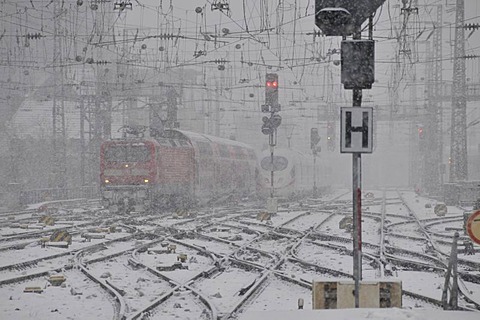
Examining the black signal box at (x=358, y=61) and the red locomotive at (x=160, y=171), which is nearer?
the black signal box at (x=358, y=61)

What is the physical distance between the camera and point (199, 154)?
89.6 feet

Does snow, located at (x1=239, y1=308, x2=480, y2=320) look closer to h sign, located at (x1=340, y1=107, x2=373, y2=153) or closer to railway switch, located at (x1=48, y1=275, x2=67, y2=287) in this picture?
h sign, located at (x1=340, y1=107, x2=373, y2=153)

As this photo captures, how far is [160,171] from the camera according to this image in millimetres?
24188

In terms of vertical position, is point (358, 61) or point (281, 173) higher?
point (358, 61)

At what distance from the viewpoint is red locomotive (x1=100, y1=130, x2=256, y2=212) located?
931 inches

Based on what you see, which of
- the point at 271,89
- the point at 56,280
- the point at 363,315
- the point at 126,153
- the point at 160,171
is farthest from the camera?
the point at 160,171

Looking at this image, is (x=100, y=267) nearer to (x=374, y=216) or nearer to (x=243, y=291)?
(x=243, y=291)

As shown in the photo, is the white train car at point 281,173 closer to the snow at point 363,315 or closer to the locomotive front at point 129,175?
the locomotive front at point 129,175

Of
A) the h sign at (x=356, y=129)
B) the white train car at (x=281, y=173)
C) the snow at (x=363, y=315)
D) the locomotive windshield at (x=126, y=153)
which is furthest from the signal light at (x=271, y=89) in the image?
the snow at (x=363, y=315)

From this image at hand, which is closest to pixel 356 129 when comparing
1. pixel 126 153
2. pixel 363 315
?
pixel 363 315

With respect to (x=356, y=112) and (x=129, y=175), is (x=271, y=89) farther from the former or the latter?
(x=356, y=112)

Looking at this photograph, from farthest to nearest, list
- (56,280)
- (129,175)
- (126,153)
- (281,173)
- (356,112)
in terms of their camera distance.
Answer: (281,173), (126,153), (129,175), (56,280), (356,112)

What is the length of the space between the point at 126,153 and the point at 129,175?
88 cm

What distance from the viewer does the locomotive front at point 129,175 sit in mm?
23562
